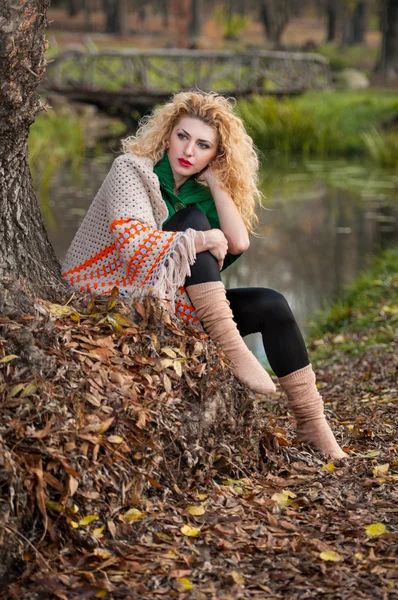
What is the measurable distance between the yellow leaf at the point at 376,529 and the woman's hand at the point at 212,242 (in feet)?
3.60

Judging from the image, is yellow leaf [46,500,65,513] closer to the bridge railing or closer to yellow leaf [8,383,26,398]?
yellow leaf [8,383,26,398]

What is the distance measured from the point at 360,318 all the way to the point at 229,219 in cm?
319

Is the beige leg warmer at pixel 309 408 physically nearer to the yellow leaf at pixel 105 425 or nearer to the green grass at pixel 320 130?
the yellow leaf at pixel 105 425

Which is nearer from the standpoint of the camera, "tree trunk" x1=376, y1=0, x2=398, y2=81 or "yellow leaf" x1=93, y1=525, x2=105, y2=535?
"yellow leaf" x1=93, y1=525, x2=105, y2=535

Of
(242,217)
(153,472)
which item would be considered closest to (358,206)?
(242,217)

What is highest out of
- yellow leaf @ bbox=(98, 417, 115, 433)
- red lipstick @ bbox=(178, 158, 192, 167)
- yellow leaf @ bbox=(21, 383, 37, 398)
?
red lipstick @ bbox=(178, 158, 192, 167)

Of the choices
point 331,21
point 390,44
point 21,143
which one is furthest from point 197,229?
point 331,21

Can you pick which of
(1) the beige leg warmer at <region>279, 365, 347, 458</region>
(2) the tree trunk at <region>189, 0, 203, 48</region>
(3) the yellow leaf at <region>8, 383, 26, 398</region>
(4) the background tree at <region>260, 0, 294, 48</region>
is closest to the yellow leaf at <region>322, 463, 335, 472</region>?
(1) the beige leg warmer at <region>279, 365, 347, 458</region>

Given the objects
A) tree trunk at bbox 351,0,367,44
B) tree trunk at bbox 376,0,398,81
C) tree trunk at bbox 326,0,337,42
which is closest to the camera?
tree trunk at bbox 376,0,398,81

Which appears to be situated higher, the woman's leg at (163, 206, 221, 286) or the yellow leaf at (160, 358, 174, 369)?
the woman's leg at (163, 206, 221, 286)

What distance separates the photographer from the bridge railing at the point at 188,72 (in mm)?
23000

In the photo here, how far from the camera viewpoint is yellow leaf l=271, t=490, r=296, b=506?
2916mm

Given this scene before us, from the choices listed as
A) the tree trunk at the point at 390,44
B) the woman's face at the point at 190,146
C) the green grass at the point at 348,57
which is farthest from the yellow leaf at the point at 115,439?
the green grass at the point at 348,57

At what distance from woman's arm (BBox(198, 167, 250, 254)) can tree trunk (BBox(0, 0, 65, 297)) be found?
2.23ft
